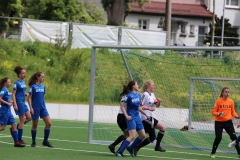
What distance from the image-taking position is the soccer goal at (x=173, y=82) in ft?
59.8

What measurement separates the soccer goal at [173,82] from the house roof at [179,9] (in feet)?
132

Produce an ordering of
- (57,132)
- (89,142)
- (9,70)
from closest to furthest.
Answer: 1. (89,142)
2. (57,132)
3. (9,70)

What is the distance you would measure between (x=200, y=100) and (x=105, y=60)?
3.51 m

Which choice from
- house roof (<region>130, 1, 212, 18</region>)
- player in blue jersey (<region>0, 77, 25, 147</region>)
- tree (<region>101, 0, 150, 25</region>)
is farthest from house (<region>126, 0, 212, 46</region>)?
player in blue jersey (<region>0, 77, 25, 147</region>)

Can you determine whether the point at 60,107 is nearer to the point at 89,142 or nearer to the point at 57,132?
the point at 57,132

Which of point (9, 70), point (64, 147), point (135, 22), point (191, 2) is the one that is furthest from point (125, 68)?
point (191, 2)

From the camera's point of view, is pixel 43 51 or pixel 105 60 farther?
pixel 43 51

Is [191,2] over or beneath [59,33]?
over

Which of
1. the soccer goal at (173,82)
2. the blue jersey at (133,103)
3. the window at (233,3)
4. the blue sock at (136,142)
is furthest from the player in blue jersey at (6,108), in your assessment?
the window at (233,3)

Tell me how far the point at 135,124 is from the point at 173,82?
453 cm

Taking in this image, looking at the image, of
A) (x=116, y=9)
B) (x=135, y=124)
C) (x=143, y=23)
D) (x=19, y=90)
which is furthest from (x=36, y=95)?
(x=143, y=23)

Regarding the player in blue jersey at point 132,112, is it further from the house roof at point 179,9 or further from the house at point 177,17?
the house roof at point 179,9

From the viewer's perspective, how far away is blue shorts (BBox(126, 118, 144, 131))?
1473 centimetres

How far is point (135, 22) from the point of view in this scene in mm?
61500
